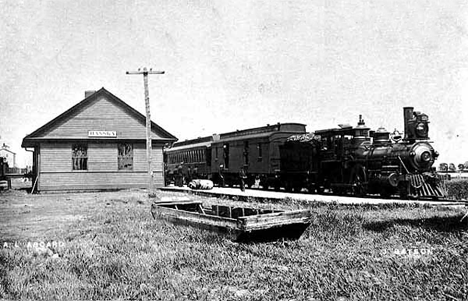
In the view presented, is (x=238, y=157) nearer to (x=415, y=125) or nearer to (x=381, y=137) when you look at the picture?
(x=381, y=137)

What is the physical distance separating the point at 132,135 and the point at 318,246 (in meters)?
20.1

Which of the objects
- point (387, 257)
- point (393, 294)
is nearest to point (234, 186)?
point (387, 257)

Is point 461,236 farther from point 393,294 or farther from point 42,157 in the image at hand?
point 42,157

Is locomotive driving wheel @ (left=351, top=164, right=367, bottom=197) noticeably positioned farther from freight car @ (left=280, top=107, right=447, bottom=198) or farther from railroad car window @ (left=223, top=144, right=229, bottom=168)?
railroad car window @ (left=223, top=144, right=229, bottom=168)

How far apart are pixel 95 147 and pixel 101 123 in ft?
4.63

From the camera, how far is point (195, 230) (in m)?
9.75

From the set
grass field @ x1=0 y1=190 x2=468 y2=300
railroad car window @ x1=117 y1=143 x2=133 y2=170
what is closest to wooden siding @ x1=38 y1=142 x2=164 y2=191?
railroad car window @ x1=117 y1=143 x2=133 y2=170

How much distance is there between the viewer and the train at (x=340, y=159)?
17.9 meters

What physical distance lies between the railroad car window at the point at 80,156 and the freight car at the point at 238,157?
8.66 metres

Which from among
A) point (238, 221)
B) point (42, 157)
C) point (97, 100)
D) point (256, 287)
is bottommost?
point (256, 287)

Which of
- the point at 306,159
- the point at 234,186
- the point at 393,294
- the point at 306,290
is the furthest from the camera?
the point at 234,186

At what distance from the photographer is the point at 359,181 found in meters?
19.7

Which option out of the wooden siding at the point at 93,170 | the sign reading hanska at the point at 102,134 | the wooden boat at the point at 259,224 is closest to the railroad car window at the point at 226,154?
the wooden siding at the point at 93,170

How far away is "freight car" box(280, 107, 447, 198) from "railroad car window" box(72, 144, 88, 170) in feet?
37.6
